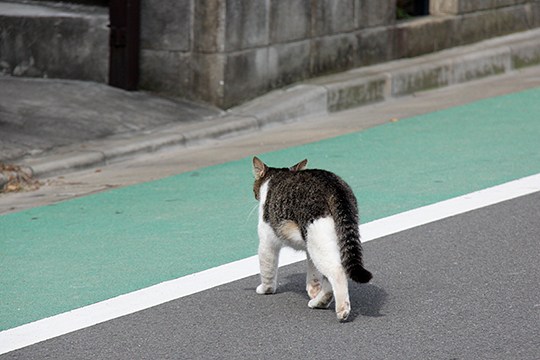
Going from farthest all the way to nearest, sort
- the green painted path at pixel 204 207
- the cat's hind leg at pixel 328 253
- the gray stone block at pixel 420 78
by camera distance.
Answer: the gray stone block at pixel 420 78, the green painted path at pixel 204 207, the cat's hind leg at pixel 328 253

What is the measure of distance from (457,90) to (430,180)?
4715mm

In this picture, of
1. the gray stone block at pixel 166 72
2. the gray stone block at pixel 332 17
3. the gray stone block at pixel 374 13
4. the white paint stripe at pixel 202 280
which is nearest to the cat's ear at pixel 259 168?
the white paint stripe at pixel 202 280

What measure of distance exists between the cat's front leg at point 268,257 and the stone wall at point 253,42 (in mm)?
5734

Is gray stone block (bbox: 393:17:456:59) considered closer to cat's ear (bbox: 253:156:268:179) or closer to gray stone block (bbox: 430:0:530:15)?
gray stone block (bbox: 430:0:530:15)

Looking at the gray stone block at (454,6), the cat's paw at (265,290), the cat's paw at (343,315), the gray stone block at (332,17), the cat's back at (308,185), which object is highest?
the cat's back at (308,185)

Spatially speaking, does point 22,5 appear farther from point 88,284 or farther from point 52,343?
point 52,343

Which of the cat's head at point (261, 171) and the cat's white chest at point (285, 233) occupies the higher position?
the cat's head at point (261, 171)

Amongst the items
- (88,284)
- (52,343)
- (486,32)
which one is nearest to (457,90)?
(486,32)

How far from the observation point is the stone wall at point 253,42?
43.6 ft

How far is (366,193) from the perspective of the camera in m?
10.5

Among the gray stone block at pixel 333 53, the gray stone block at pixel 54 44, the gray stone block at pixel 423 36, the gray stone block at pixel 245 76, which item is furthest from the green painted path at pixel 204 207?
the gray stone block at pixel 54 44

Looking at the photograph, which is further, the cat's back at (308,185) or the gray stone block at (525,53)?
Result: the gray stone block at (525,53)

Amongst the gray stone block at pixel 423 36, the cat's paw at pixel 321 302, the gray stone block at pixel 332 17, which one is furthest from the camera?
the gray stone block at pixel 423 36

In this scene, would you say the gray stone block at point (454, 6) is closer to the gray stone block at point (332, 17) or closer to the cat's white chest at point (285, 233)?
the gray stone block at point (332, 17)
